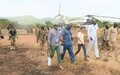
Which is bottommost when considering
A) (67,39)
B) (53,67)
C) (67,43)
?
(53,67)

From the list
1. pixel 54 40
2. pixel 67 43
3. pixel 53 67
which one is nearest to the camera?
pixel 54 40

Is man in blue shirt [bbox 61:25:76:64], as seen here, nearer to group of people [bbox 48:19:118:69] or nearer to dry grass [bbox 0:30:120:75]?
group of people [bbox 48:19:118:69]

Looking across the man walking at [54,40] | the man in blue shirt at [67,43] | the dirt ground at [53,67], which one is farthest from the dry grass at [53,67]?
the man walking at [54,40]

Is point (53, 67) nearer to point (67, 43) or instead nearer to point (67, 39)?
point (67, 43)

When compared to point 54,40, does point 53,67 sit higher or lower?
lower

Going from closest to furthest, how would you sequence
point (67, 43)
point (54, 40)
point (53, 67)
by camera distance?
1. point (54, 40)
2. point (53, 67)
3. point (67, 43)

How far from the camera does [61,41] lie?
13477 mm

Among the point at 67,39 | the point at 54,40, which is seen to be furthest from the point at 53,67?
the point at 67,39

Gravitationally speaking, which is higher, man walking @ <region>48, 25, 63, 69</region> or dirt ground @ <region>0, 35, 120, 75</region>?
man walking @ <region>48, 25, 63, 69</region>

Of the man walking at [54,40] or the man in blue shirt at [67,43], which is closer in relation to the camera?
the man walking at [54,40]

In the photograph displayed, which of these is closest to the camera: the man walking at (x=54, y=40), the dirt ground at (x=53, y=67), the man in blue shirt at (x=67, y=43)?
the dirt ground at (x=53, y=67)

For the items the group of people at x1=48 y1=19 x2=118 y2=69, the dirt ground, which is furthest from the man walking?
the dirt ground

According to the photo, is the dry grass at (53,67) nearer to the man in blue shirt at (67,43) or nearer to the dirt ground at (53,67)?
the dirt ground at (53,67)

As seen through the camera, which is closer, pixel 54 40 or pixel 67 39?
pixel 54 40
